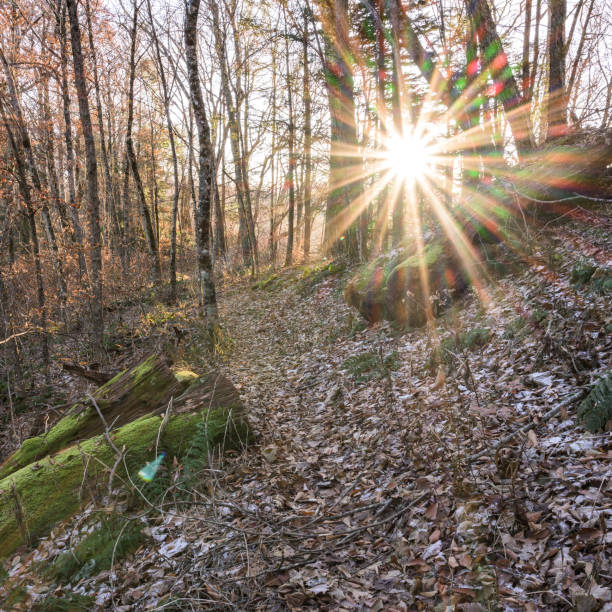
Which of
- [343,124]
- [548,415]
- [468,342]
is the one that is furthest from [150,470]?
[343,124]

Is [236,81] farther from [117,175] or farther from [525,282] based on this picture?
[525,282]

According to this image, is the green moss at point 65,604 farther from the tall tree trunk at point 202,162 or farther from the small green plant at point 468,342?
the tall tree trunk at point 202,162

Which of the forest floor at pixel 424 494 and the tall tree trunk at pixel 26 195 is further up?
the tall tree trunk at pixel 26 195

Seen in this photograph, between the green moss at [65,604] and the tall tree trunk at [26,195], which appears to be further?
the tall tree trunk at [26,195]

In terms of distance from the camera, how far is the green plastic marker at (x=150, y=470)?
4.34 m

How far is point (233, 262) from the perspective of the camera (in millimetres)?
23672

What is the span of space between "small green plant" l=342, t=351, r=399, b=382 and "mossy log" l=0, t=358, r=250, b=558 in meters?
2.18

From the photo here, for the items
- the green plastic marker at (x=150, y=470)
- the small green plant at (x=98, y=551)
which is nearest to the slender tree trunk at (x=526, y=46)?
the green plastic marker at (x=150, y=470)

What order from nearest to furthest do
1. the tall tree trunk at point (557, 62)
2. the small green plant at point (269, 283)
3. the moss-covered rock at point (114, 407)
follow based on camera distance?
the moss-covered rock at point (114, 407)
the tall tree trunk at point (557, 62)
the small green plant at point (269, 283)

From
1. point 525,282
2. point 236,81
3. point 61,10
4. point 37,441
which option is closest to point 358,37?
point 236,81

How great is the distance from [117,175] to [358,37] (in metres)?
17.6

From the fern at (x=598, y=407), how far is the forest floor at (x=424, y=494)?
0.33ft

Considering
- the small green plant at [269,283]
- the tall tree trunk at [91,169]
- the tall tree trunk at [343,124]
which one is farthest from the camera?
the small green plant at [269,283]

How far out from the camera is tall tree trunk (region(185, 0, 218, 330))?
344 inches
